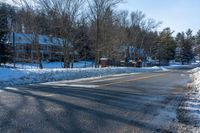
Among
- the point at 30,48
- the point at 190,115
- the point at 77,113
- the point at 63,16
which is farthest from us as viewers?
the point at 30,48

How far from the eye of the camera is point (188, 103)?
30.7 feet

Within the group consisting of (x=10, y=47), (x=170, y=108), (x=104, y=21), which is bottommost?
(x=170, y=108)

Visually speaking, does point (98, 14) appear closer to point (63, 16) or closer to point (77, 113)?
point (63, 16)

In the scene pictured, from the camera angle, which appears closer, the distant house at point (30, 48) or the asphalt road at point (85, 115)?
the asphalt road at point (85, 115)

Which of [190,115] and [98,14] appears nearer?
[190,115]

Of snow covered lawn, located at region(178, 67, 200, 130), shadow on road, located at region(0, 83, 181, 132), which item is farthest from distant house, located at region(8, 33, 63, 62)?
snow covered lawn, located at region(178, 67, 200, 130)

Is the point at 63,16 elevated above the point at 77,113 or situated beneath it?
elevated above

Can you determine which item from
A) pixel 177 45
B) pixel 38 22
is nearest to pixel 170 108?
pixel 38 22

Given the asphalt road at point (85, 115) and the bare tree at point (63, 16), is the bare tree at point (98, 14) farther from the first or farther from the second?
the asphalt road at point (85, 115)

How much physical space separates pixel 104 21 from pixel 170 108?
30.3 metres

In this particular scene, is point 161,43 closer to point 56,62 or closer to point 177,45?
point 177,45

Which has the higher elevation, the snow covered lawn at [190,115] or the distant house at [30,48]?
the distant house at [30,48]

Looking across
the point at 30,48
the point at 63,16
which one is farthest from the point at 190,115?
the point at 30,48

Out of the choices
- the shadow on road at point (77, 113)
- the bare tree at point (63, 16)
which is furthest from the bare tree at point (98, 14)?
the shadow on road at point (77, 113)
